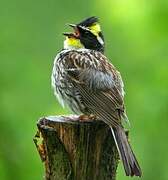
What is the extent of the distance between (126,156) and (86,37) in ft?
7.74

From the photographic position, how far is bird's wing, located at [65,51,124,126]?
928 cm

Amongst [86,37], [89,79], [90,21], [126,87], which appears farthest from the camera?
[126,87]

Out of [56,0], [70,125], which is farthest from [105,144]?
[56,0]

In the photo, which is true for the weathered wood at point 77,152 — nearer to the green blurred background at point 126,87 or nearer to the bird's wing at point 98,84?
the bird's wing at point 98,84

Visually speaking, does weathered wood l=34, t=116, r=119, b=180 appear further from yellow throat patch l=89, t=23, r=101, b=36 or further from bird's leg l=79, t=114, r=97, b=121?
yellow throat patch l=89, t=23, r=101, b=36

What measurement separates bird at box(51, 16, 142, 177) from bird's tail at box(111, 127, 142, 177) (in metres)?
0.15

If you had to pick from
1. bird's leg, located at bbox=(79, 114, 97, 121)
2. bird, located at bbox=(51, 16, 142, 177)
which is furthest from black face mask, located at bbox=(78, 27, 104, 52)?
bird's leg, located at bbox=(79, 114, 97, 121)

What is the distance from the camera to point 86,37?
10.4 m

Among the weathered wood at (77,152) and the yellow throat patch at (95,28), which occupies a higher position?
the yellow throat patch at (95,28)

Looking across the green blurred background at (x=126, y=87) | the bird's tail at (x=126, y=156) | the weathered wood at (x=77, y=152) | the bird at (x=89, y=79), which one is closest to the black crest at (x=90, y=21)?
the bird at (x=89, y=79)

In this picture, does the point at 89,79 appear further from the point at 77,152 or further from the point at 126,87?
the point at 77,152

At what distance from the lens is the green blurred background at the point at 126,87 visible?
9.91 meters

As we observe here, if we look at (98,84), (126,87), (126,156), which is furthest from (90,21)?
(126,156)

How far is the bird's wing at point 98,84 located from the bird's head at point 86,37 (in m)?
0.25
